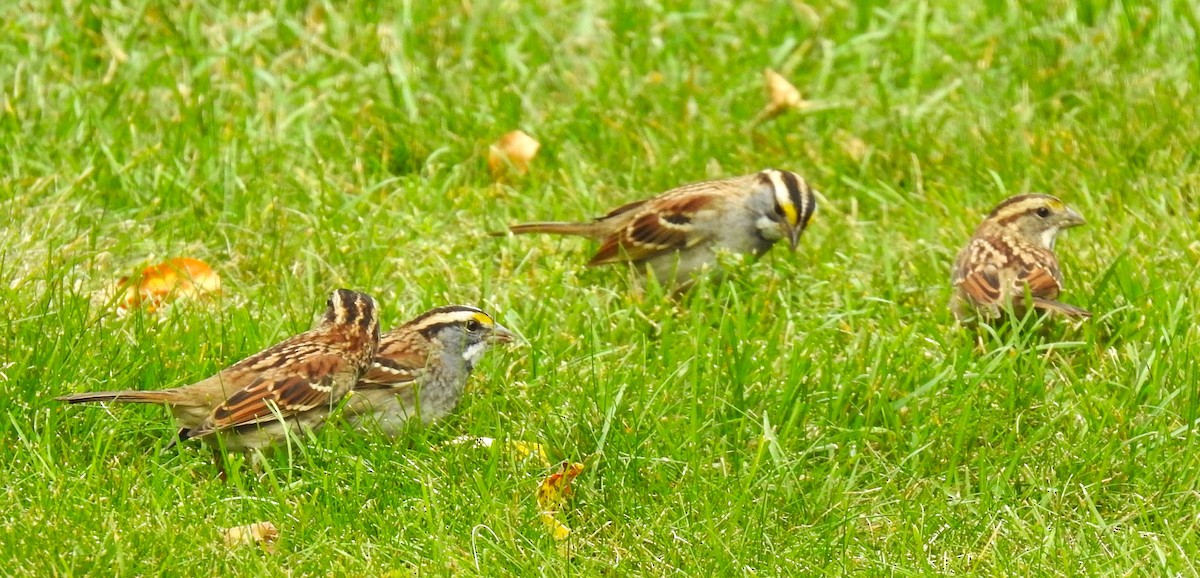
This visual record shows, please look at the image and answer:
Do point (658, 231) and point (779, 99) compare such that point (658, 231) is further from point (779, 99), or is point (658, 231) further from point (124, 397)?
point (124, 397)

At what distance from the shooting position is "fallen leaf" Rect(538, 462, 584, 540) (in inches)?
237

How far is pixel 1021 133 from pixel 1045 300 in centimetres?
222

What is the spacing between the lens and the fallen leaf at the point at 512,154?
9562mm

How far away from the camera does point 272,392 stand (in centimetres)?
657

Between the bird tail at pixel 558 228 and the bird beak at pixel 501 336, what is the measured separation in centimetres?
132

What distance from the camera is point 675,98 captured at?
1024 centimetres

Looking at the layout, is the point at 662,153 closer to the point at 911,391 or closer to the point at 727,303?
the point at 727,303

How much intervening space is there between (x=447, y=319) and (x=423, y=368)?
0.42 m

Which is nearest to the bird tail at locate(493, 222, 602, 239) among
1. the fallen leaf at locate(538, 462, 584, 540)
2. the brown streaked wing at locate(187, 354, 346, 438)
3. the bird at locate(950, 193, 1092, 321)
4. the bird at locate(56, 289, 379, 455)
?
the bird at locate(56, 289, 379, 455)

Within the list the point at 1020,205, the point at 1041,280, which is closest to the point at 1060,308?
the point at 1041,280

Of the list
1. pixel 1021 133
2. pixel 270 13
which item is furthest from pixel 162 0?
pixel 1021 133

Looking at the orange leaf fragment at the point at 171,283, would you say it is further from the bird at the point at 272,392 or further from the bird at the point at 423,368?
the bird at the point at 423,368

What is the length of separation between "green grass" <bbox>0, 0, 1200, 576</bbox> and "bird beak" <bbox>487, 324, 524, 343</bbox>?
12 centimetres

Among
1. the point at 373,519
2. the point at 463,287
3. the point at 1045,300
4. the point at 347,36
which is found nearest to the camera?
the point at 373,519
